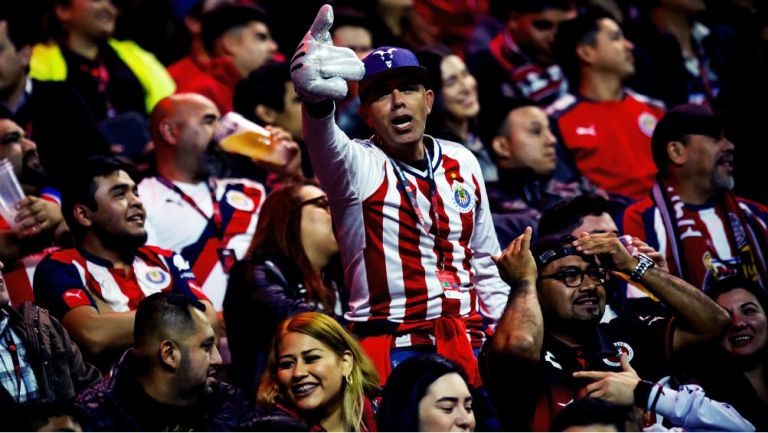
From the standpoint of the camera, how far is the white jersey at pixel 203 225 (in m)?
7.16

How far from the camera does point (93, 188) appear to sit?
256 inches

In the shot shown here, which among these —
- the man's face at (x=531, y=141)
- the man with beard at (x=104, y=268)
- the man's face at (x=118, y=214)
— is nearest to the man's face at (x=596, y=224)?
the man's face at (x=531, y=141)

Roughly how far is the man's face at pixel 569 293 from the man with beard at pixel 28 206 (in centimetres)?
258

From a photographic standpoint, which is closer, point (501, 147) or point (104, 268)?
point (104, 268)

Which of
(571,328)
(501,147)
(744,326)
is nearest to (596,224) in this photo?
(744,326)

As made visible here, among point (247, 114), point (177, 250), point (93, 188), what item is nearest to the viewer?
point (93, 188)

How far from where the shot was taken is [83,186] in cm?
650

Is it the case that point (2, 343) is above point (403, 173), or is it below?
below

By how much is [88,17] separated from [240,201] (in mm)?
1878

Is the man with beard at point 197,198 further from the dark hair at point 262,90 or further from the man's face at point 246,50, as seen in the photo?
the man's face at point 246,50

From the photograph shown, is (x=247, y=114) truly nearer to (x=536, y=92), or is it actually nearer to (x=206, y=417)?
(x=536, y=92)

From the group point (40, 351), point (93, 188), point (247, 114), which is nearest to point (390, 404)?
point (40, 351)

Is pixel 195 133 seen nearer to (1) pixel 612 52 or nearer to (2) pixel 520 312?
(2) pixel 520 312

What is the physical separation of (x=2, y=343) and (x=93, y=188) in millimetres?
1281
